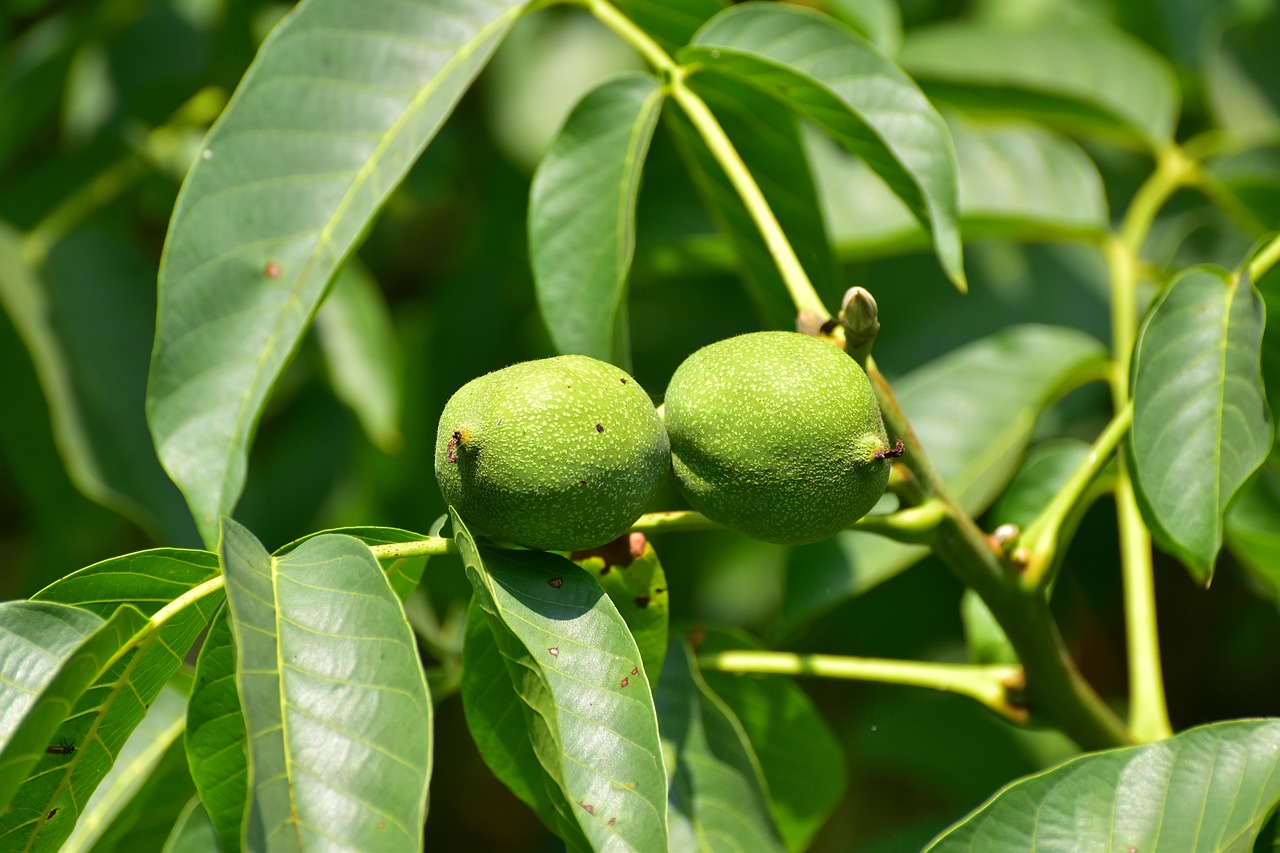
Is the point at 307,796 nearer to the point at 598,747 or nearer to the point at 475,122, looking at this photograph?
the point at 598,747

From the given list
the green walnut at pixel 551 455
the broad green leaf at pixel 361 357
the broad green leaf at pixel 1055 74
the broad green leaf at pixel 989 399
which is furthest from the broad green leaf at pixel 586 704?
the broad green leaf at pixel 1055 74

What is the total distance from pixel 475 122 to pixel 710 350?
1666mm

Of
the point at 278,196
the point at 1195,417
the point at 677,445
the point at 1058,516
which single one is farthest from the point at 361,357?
the point at 1195,417

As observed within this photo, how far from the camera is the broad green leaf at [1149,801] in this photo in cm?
90

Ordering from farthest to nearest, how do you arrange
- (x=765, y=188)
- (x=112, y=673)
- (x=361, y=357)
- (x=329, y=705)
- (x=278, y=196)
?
(x=361, y=357), (x=765, y=188), (x=278, y=196), (x=112, y=673), (x=329, y=705)

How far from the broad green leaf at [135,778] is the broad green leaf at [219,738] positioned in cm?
29

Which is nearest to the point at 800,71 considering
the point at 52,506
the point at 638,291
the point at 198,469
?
the point at 198,469

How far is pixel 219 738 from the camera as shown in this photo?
86 cm

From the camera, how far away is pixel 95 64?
6.86 feet

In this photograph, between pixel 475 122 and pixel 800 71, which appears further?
pixel 475 122

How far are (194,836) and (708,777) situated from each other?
0.49 meters

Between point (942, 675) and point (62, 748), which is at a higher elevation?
point (62, 748)

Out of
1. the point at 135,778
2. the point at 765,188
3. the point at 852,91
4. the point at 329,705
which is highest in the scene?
the point at 852,91

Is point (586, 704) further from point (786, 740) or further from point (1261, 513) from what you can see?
point (1261, 513)
